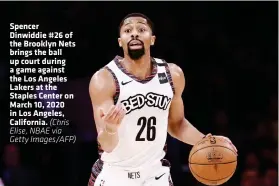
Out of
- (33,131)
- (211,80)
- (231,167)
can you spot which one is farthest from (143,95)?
(211,80)

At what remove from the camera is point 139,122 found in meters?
5.57

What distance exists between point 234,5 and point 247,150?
197 centimetres

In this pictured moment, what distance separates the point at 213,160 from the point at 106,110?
0.93 m

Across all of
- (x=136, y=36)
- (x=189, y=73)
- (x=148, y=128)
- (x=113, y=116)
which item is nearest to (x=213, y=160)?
(x=148, y=128)

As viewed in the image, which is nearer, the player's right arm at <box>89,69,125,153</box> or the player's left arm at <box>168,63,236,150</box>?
the player's right arm at <box>89,69,125,153</box>

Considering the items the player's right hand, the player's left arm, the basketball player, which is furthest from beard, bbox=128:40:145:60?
the player's right hand

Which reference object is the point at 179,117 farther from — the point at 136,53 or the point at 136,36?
the point at 136,36

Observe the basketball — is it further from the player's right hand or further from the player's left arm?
the player's right hand

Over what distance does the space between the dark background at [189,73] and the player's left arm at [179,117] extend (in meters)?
2.03

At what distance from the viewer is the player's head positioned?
5.65 meters

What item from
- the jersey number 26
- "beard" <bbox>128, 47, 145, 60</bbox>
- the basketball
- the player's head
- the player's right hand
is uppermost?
the player's head

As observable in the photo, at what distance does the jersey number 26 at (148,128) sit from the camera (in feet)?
18.3

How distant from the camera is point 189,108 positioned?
871 cm

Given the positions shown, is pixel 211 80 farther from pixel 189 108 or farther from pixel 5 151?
pixel 5 151
